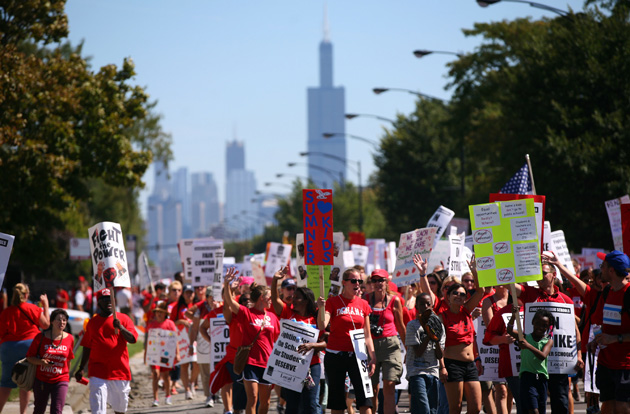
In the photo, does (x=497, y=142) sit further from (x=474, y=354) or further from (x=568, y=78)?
(x=474, y=354)

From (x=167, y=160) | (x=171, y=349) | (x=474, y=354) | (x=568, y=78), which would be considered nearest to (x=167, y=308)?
(x=171, y=349)

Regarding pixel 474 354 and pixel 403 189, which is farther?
pixel 403 189

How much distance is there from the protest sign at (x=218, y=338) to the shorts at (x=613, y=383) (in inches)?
229

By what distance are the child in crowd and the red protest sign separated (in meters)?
2.92

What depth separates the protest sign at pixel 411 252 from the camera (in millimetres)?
13848

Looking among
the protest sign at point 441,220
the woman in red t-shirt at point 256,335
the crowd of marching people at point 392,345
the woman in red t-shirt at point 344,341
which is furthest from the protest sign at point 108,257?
the protest sign at point 441,220

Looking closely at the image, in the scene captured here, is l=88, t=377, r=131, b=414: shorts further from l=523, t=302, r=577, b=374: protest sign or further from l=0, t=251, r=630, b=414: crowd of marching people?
l=523, t=302, r=577, b=374: protest sign

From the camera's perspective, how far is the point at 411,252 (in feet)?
47.8

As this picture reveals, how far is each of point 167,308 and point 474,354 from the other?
7810 millimetres

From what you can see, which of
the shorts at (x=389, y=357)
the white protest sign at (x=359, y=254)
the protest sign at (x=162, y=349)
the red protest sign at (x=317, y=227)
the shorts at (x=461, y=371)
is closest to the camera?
the shorts at (x=461, y=371)

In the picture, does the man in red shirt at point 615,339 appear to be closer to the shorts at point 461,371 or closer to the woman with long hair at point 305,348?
the shorts at point 461,371

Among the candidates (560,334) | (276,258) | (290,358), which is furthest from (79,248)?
(560,334)

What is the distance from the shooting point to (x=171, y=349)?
16656 millimetres

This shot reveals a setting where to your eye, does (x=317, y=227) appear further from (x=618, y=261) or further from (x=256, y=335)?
(x=618, y=261)
